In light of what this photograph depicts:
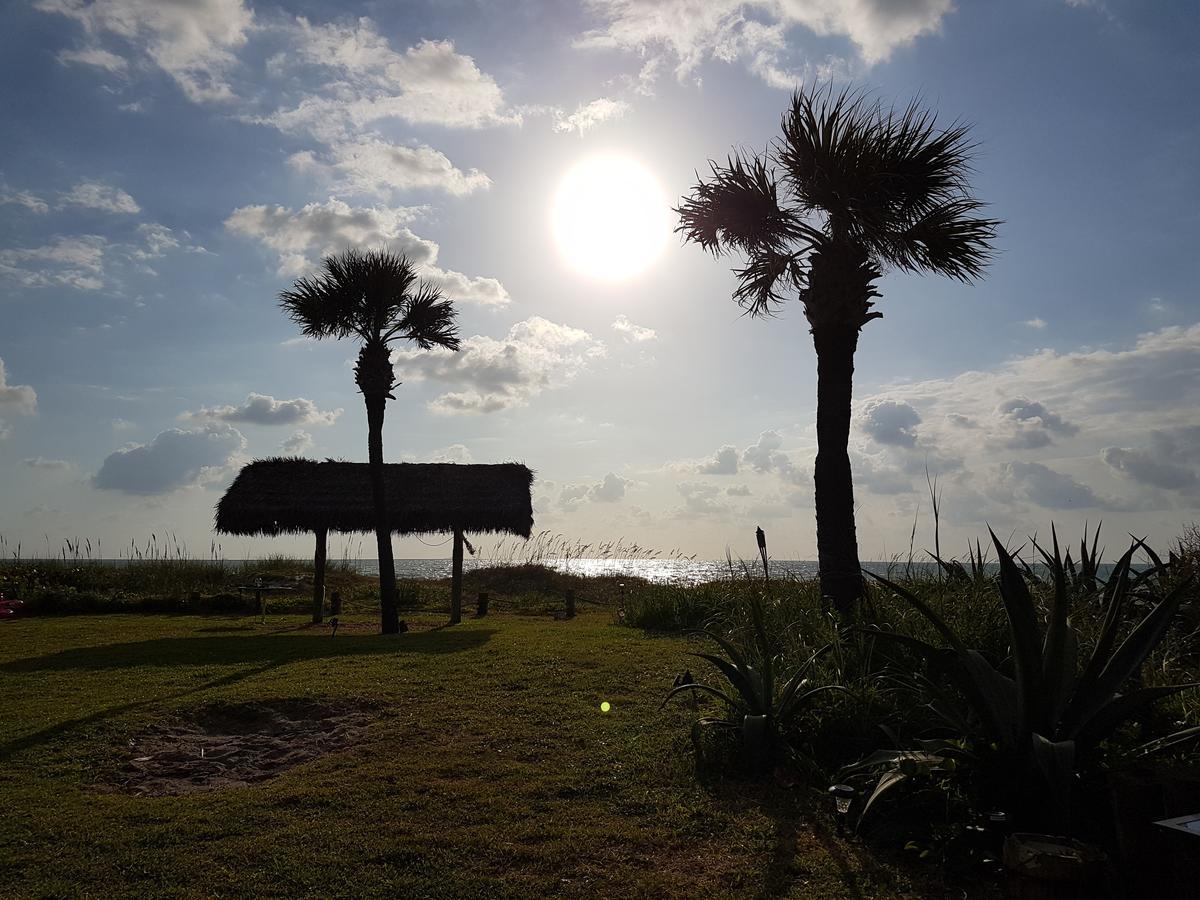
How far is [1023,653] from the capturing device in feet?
12.7

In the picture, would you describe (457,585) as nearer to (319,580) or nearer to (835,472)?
(319,580)

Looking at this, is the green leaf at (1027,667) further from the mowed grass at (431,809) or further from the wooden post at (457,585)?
the wooden post at (457,585)

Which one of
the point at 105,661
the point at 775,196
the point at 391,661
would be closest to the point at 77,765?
the point at 391,661

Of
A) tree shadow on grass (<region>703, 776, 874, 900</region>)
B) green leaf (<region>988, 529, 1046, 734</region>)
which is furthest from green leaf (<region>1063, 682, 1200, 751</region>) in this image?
tree shadow on grass (<region>703, 776, 874, 900</region>)

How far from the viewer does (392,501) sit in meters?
17.7

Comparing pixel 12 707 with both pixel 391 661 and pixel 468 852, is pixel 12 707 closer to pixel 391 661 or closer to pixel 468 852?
pixel 391 661

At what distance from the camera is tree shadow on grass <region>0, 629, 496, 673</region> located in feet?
32.3

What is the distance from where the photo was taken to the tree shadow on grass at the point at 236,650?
32.3 ft

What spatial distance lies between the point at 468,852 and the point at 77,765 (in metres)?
3.62

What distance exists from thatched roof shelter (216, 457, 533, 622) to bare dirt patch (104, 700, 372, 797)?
10008mm

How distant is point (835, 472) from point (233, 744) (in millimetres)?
6579

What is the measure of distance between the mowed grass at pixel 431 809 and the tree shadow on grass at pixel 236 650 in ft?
3.85

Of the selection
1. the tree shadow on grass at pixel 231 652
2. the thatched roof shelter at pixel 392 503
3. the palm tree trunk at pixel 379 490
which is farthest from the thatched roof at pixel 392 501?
the tree shadow on grass at pixel 231 652

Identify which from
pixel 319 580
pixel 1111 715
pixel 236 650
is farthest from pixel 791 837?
pixel 319 580
